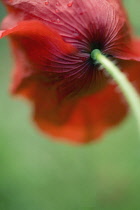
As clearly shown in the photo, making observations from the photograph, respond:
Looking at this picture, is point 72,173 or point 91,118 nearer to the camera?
point 91,118

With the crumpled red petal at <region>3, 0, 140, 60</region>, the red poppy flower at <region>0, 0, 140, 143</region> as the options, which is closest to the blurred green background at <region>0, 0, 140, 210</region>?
the red poppy flower at <region>0, 0, 140, 143</region>

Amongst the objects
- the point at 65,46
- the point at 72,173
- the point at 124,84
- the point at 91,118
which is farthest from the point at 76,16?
the point at 72,173

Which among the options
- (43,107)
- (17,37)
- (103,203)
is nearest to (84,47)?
(17,37)

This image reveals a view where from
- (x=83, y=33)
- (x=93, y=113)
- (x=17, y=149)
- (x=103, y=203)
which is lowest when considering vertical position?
(x=103, y=203)

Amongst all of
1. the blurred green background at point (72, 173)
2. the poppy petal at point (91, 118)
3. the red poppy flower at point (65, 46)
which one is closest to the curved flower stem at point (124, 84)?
the red poppy flower at point (65, 46)

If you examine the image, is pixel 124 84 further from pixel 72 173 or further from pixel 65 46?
pixel 72 173

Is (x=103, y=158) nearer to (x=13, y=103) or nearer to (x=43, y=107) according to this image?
(x=13, y=103)
